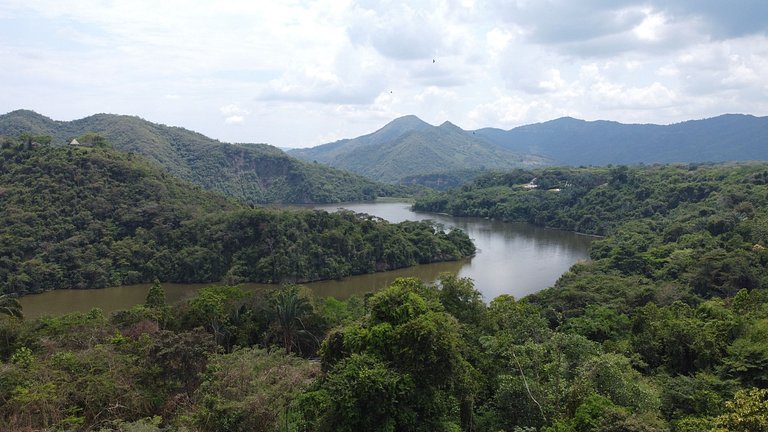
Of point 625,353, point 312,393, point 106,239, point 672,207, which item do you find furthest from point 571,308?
point 672,207

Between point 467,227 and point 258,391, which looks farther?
point 467,227

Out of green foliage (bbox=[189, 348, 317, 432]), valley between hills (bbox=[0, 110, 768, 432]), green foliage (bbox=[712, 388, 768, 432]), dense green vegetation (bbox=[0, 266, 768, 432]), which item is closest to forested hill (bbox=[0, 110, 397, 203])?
valley between hills (bbox=[0, 110, 768, 432])

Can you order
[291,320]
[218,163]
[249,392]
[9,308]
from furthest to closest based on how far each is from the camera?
1. [218,163]
2. [9,308]
3. [291,320]
4. [249,392]

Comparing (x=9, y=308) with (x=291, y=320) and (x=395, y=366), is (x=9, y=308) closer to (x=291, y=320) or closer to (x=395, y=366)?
(x=291, y=320)

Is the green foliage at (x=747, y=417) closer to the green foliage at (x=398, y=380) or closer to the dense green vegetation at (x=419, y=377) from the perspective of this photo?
the dense green vegetation at (x=419, y=377)

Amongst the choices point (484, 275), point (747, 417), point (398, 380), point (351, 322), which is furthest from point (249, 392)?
point (484, 275)

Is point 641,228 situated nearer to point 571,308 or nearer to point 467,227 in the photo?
point 467,227

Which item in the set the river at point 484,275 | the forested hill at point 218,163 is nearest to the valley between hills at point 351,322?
the river at point 484,275
